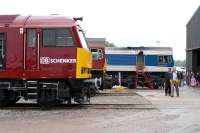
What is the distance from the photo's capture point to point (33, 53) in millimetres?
21125

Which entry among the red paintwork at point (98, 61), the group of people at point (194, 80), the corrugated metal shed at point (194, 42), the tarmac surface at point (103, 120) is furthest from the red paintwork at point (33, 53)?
the corrugated metal shed at point (194, 42)

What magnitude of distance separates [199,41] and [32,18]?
31.0 m

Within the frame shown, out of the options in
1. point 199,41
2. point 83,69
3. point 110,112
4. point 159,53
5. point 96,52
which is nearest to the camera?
point 110,112

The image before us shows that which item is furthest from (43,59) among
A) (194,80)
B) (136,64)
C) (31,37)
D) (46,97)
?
(194,80)

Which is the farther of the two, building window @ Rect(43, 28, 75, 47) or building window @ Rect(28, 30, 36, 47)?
building window @ Rect(28, 30, 36, 47)

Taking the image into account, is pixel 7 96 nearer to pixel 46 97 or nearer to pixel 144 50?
pixel 46 97

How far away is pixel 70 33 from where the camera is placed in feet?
69.2

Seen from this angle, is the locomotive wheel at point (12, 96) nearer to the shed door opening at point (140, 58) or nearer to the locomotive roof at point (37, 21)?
the locomotive roof at point (37, 21)

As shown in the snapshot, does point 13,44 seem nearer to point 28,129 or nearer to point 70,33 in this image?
point 70,33

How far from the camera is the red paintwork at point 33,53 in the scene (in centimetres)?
2106

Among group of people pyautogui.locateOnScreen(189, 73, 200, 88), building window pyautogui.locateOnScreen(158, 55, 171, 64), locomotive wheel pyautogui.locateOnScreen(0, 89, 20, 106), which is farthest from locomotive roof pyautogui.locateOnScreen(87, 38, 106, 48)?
locomotive wheel pyautogui.locateOnScreen(0, 89, 20, 106)

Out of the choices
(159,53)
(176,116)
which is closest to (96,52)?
(159,53)

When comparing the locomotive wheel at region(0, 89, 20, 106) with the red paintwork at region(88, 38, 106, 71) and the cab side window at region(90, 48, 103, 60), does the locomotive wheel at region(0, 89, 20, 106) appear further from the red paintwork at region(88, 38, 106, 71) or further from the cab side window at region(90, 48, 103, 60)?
the cab side window at region(90, 48, 103, 60)

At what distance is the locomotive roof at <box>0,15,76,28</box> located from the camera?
21.2 m
